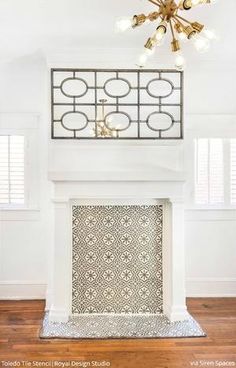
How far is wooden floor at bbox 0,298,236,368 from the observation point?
11.3ft

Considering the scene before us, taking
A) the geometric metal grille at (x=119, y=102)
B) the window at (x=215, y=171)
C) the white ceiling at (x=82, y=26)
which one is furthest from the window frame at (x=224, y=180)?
the white ceiling at (x=82, y=26)

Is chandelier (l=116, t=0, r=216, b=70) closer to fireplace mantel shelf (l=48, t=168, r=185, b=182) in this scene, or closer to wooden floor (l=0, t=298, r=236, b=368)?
fireplace mantel shelf (l=48, t=168, r=185, b=182)

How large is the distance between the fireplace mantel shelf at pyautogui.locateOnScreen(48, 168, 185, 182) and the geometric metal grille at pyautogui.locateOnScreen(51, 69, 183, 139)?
48 centimetres

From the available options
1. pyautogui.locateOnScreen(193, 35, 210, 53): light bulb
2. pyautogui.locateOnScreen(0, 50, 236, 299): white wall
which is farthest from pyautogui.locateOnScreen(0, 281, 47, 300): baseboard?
pyautogui.locateOnScreen(193, 35, 210, 53): light bulb

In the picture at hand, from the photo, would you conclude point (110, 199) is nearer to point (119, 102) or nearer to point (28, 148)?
point (119, 102)

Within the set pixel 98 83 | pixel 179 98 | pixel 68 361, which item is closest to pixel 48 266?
pixel 68 361

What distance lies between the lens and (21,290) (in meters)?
5.25

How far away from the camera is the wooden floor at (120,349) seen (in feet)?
11.3

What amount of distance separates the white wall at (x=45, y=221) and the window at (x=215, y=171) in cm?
16

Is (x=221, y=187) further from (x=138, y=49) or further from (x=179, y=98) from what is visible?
(x=138, y=49)

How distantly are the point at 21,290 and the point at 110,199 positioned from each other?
188cm

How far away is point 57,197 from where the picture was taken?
443 centimetres

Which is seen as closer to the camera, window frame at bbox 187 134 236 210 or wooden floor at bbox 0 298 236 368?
wooden floor at bbox 0 298 236 368

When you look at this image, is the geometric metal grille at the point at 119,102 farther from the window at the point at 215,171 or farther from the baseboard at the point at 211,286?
the baseboard at the point at 211,286
